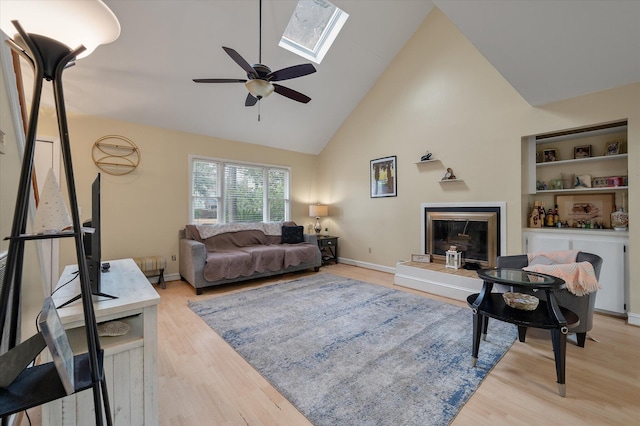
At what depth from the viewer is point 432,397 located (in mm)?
1632

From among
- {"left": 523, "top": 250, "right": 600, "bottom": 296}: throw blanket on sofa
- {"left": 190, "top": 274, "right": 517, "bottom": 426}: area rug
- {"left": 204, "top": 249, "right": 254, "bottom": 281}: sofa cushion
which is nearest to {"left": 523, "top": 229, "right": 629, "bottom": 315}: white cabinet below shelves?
{"left": 523, "top": 250, "right": 600, "bottom": 296}: throw blanket on sofa

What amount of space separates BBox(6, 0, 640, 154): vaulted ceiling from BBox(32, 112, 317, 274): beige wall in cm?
19

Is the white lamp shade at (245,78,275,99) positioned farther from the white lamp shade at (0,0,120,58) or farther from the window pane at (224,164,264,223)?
the window pane at (224,164,264,223)

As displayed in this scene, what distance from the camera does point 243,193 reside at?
16.9 ft

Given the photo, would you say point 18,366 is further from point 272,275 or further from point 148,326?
point 272,275

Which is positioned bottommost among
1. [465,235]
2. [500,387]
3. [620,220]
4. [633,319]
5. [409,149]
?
[500,387]

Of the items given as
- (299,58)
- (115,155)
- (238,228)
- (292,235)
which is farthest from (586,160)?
(115,155)

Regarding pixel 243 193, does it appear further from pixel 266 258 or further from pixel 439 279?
pixel 439 279

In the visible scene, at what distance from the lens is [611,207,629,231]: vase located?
9.37ft

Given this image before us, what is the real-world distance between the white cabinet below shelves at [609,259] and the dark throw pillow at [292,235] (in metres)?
3.79

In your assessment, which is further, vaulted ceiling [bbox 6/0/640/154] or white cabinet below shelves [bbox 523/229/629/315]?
white cabinet below shelves [bbox 523/229/629/315]

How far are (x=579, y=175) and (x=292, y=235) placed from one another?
13.9ft

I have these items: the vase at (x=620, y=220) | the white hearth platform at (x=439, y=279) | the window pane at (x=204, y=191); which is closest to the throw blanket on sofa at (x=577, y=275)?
the white hearth platform at (x=439, y=279)

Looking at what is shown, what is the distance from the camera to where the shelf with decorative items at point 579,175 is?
2.99 meters
